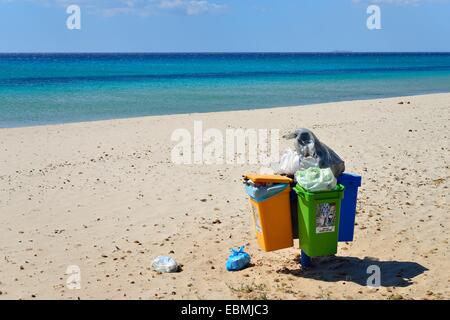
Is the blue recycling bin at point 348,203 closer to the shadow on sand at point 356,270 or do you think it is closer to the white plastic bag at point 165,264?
the shadow on sand at point 356,270

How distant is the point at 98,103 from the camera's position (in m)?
26.3

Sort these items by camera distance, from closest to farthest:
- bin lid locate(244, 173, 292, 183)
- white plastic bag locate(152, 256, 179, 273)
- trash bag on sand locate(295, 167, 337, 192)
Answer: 1. trash bag on sand locate(295, 167, 337, 192)
2. bin lid locate(244, 173, 292, 183)
3. white plastic bag locate(152, 256, 179, 273)

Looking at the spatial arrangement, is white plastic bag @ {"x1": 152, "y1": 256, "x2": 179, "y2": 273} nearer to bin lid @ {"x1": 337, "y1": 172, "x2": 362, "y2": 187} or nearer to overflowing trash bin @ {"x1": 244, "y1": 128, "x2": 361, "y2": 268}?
overflowing trash bin @ {"x1": 244, "y1": 128, "x2": 361, "y2": 268}

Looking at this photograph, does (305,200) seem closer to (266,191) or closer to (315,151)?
(266,191)

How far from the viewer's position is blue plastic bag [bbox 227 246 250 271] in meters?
5.96

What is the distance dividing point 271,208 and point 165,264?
128 centimetres

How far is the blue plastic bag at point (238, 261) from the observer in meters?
5.96

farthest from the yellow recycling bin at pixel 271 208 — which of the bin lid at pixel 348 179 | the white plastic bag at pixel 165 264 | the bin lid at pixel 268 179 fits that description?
the white plastic bag at pixel 165 264

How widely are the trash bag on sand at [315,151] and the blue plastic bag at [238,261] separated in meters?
1.19

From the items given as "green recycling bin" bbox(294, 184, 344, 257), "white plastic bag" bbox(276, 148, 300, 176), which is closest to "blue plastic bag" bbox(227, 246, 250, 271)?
"green recycling bin" bbox(294, 184, 344, 257)

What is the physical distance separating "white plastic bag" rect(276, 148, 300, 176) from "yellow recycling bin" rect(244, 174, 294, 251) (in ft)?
0.56

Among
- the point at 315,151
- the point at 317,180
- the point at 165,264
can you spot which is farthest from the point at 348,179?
the point at 165,264
